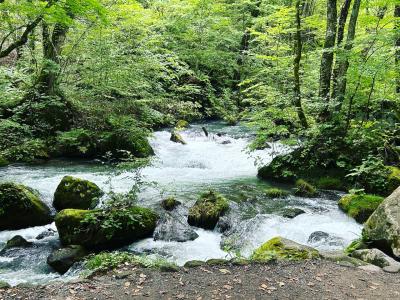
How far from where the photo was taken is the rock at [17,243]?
24.6 ft

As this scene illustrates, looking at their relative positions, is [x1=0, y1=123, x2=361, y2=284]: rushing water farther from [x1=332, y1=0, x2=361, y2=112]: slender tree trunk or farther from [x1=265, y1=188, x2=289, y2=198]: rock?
[x1=332, y1=0, x2=361, y2=112]: slender tree trunk

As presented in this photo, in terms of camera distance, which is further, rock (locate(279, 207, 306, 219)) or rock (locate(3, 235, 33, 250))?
rock (locate(279, 207, 306, 219))

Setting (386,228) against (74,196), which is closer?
(386,228)

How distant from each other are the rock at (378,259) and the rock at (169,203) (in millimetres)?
4377

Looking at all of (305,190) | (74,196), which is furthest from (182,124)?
(74,196)

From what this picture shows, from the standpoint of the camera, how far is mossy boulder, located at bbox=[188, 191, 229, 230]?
854 cm

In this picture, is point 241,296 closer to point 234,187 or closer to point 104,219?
point 104,219

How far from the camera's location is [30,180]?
1070cm

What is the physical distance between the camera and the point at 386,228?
21.2ft

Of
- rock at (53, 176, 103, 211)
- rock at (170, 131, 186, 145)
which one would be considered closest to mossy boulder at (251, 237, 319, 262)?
rock at (53, 176, 103, 211)

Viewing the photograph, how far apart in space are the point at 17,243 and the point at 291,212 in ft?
20.6

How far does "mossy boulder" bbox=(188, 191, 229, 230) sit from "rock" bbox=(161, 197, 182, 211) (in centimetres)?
51

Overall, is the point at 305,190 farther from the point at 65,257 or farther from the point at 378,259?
the point at 65,257

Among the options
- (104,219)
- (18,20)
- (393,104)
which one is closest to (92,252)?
(104,219)
